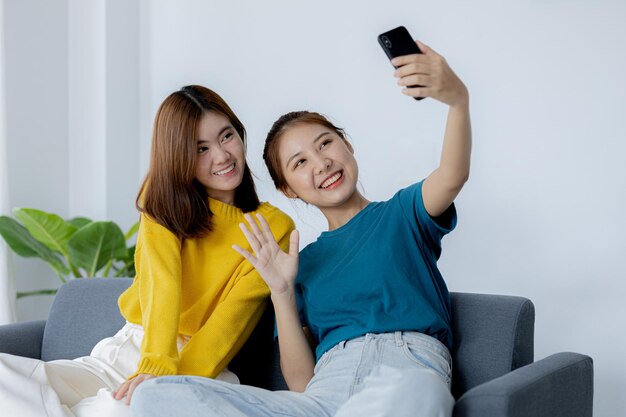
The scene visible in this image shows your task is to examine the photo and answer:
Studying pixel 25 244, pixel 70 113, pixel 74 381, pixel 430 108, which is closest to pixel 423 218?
pixel 74 381

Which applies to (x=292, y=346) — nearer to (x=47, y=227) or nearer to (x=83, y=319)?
(x=83, y=319)

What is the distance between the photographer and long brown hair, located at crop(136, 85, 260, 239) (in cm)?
184

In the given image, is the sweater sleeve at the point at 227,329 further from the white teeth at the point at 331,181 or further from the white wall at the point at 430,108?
the white wall at the point at 430,108

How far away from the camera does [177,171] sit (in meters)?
1.85

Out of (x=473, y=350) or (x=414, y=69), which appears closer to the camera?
(x=414, y=69)

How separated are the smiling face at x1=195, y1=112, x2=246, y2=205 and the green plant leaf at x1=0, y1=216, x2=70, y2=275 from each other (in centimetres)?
169

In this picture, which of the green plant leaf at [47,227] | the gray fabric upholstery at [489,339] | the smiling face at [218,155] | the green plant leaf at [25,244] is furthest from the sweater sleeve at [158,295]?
the green plant leaf at [25,244]

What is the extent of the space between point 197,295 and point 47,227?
1.64 metres

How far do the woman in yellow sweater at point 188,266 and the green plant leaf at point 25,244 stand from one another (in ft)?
5.09

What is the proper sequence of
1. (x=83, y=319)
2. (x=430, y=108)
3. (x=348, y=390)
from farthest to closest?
(x=430, y=108), (x=83, y=319), (x=348, y=390)

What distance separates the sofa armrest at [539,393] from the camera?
1234mm

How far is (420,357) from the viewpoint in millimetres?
1485

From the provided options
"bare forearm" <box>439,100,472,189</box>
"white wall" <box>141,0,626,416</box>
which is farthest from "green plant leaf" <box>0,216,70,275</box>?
"bare forearm" <box>439,100,472,189</box>

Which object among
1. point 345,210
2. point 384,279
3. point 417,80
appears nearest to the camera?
point 417,80
